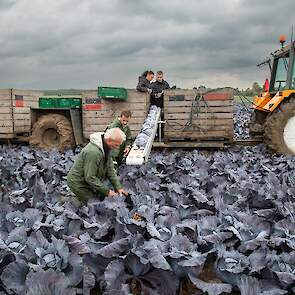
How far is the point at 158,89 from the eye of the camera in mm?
11008

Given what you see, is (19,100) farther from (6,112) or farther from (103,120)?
(103,120)

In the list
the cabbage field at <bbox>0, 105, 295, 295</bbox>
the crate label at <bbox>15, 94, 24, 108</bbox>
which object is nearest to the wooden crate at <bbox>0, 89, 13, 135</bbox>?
the crate label at <bbox>15, 94, 24, 108</bbox>

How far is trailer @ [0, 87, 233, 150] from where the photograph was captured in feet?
33.9

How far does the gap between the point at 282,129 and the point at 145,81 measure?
3.18 m

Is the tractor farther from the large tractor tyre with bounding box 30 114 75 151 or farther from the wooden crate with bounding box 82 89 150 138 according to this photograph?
the large tractor tyre with bounding box 30 114 75 151

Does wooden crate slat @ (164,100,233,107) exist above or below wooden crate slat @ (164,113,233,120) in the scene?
above

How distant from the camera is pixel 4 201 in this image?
593 cm

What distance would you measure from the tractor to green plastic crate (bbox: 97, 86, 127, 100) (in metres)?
2.91

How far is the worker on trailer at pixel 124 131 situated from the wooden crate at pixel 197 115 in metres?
2.34

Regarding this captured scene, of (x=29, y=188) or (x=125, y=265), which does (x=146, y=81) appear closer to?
(x=29, y=188)

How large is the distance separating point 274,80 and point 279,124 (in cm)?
195

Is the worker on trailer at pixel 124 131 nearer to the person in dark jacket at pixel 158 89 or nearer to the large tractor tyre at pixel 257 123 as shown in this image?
the person in dark jacket at pixel 158 89

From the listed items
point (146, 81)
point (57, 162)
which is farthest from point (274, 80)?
point (57, 162)

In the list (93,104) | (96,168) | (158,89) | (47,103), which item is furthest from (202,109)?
(96,168)
